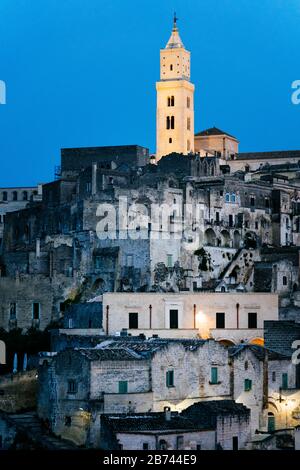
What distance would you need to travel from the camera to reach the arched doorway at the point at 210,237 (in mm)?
63219

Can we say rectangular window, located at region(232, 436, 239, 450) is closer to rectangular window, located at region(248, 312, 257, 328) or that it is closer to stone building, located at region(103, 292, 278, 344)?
stone building, located at region(103, 292, 278, 344)

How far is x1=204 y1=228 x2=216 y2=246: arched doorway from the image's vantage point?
63.2 metres

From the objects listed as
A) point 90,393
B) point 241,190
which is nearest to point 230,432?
point 90,393

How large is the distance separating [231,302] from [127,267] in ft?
24.0

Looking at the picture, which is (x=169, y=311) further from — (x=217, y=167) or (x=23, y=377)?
(x=217, y=167)

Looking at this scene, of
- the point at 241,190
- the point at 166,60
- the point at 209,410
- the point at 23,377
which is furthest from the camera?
the point at 166,60

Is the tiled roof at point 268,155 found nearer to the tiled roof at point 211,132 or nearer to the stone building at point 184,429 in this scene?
the tiled roof at point 211,132

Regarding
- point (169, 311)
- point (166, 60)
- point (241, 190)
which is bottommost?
point (169, 311)

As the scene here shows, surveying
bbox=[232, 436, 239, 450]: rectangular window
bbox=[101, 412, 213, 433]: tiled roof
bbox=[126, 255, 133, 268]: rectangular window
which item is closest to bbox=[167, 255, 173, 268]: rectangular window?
bbox=[126, 255, 133, 268]: rectangular window

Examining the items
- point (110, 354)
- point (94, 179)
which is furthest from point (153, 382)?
point (94, 179)

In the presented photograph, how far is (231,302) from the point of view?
52781 mm

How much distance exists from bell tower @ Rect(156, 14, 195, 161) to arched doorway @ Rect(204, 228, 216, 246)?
717 inches

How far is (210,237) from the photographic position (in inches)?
2501

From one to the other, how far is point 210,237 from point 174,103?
21.3 m
